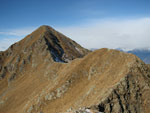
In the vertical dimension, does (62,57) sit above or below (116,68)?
above

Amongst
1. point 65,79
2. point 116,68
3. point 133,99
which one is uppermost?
point 116,68

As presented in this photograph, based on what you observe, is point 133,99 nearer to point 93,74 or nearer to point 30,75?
point 93,74

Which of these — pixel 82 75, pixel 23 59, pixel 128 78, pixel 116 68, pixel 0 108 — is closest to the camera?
pixel 128 78

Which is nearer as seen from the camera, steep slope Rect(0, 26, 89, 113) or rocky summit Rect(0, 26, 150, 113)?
rocky summit Rect(0, 26, 150, 113)

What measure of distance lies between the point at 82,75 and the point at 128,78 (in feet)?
66.1

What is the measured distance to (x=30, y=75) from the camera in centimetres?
9331

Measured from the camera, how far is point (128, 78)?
129ft

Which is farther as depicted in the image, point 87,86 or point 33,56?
point 33,56

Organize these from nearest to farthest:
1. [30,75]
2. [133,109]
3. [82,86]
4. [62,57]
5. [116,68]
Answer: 1. [133,109]
2. [116,68]
3. [82,86]
4. [30,75]
5. [62,57]

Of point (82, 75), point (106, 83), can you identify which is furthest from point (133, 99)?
point (82, 75)

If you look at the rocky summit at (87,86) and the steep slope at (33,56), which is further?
the steep slope at (33,56)

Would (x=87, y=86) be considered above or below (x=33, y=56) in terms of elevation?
below

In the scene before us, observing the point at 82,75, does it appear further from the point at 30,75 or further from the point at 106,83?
the point at 30,75

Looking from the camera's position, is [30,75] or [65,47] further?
[65,47]
